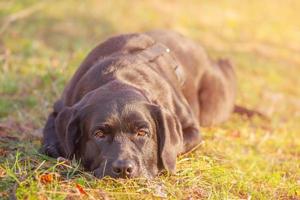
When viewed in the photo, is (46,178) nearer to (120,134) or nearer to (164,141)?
(120,134)

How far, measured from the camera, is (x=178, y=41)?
23.7 feet

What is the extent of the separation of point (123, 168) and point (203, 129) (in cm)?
296

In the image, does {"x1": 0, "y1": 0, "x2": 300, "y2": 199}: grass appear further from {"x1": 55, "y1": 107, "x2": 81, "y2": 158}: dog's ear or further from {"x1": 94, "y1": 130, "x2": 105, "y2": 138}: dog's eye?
{"x1": 94, "y1": 130, "x2": 105, "y2": 138}: dog's eye

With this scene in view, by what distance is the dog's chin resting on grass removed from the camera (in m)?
4.65

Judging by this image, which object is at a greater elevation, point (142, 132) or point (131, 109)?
point (131, 109)

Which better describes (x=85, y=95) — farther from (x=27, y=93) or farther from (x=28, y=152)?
(x=27, y=93)

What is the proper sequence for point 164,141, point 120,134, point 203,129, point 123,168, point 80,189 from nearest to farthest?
point 80,189 < point 123,168 < point 120,134 < point 164,141 < point 203,129

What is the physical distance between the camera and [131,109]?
4723 mm

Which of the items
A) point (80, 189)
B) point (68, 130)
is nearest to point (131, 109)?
point (68, 130)

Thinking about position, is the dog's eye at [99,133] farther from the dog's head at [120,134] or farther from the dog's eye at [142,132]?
the dog's eye at [142,132]

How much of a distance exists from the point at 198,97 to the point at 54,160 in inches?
112

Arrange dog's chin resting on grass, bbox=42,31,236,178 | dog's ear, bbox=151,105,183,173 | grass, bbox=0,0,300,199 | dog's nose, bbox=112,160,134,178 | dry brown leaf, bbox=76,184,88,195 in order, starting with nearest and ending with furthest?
dry brown leaf, bbox=76,184,88,195 → dog's nose, bbox=112,160,134,178 → grass, bbox=0,0,300,199 → dog's chin resting on grass, bbox=42,31,236,178 → dog's ear, bbox=151,105,183,173

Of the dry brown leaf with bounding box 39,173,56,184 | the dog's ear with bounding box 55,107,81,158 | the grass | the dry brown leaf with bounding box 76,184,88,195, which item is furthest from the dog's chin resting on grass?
the dry brown leaf with bounding box 39,173,56,184

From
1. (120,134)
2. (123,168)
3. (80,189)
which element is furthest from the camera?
(120,134)
